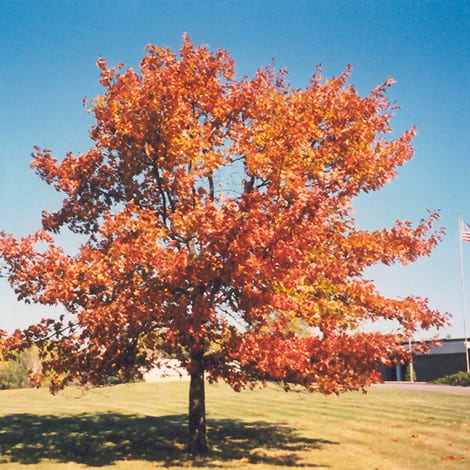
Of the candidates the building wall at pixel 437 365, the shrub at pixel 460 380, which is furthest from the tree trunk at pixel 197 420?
the building wall at pixel 437 365

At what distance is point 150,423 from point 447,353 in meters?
36.5

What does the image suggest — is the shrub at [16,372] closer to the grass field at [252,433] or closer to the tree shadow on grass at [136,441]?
the grass field at [252,433]

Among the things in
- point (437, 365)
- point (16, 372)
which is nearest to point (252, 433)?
point (16, 372)

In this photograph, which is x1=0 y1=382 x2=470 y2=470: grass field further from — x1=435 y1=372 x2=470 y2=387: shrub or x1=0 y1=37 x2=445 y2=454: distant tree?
x1=435 y1=372 x2=470 y2=387: shrub

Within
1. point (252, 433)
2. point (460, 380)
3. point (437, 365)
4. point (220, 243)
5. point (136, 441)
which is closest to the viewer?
point (220, 243)

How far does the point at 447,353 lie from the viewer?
49.0 m

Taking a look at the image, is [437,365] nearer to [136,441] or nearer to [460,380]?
[460,380]

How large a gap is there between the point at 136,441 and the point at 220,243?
915 centimetres

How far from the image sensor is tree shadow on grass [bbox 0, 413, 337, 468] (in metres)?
14.1

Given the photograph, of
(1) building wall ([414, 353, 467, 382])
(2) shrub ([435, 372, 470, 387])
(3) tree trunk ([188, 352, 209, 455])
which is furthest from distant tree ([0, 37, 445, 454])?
(1) building wall ([414, 353, 467, 382])

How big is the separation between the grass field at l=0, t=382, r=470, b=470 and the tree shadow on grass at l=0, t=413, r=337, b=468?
3cm

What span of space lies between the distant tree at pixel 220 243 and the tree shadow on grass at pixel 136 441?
1407 mm

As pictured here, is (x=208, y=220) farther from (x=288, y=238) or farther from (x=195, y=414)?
(x=195, y=414)

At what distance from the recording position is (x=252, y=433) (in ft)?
60.3
